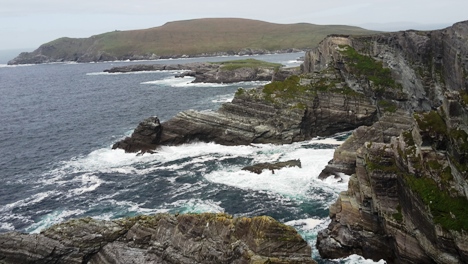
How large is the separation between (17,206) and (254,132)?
126 feet


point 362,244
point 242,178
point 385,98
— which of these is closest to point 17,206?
point 242,178

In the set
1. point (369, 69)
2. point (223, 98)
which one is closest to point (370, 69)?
point (369, 69)

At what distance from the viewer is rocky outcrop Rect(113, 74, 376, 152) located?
72.8m

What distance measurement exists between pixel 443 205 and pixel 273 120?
153 ft

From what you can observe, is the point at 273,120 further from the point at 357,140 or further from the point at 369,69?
the point at 369,69

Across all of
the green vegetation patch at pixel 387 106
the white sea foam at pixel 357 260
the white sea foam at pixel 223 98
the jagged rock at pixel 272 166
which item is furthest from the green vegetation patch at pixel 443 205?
the white sea foam at pixel 223 98

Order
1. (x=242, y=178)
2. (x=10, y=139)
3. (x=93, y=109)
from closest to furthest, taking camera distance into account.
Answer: (x=242, y=178)
(x=10, y=139)
(x=93, y=109)

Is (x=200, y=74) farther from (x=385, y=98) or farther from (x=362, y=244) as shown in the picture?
(x=362, y=244)

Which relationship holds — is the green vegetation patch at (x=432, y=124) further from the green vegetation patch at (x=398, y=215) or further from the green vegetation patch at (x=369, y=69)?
the green vegetation patch at (x=369, y=69)

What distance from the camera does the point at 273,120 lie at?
74.4 m

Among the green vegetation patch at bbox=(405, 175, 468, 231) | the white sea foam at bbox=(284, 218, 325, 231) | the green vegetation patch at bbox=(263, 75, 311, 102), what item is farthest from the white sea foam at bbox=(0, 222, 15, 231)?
A: the green vegetation patch at bbox=(263, 75, 311, 102)

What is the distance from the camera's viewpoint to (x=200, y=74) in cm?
17600

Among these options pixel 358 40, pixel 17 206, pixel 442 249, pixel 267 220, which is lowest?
pixel 17 206

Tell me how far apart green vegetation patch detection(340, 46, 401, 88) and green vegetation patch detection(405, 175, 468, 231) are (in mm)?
48669
